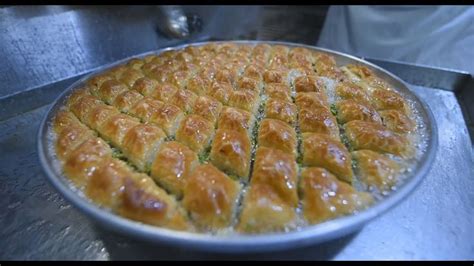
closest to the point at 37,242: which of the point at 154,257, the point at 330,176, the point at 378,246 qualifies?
the point at 154,257

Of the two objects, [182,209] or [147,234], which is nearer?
[147,234]

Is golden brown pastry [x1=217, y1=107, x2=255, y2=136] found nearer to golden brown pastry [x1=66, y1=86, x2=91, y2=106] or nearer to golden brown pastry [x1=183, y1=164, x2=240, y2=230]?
golden brown pastry [x1=183, y1=164, x2=240, y2=230]

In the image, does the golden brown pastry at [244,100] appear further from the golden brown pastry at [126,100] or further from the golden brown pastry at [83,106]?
the golden brown pastry at [83,106]

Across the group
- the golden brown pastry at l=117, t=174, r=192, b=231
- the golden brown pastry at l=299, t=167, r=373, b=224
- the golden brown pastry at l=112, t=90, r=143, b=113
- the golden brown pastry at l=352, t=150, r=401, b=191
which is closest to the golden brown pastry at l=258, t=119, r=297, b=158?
the golden brown pastry at l=299, t=167, r=373, b=224

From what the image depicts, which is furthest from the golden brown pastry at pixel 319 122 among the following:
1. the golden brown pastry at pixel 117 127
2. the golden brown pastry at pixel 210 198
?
the golden brown pastry at pixel 117 127

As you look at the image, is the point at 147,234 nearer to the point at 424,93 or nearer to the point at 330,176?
Answer: the point at 330,176
